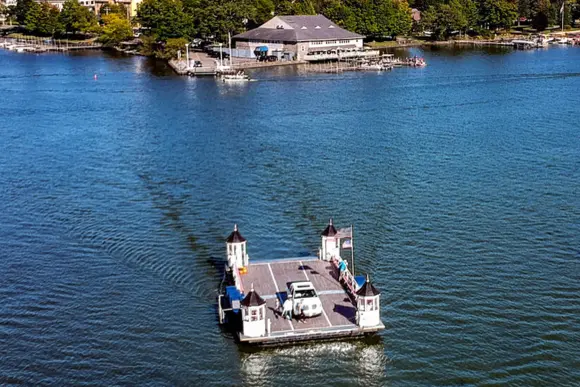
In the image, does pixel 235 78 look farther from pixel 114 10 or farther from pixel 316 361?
pixel 316 361

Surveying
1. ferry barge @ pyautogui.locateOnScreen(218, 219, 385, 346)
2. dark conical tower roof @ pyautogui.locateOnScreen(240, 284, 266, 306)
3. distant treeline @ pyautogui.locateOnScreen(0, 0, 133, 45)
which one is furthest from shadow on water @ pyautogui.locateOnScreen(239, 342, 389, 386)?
distant treeline @ pyautogui.locateOnScreen(0, 0, 133, 45)

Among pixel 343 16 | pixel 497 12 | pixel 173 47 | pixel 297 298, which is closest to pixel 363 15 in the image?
pixel 343 16

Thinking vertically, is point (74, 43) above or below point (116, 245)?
above

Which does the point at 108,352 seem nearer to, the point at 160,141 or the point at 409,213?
the point at 409,213

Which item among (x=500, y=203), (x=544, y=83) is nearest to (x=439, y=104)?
(x=544, y=83)

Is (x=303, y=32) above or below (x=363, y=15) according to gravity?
below

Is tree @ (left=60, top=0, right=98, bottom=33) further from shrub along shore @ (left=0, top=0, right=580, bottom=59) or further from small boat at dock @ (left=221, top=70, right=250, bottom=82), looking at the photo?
small boat at dock @ (left=221, top=70, right=250, bottom=82)

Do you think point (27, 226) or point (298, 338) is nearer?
point (298, 338)
